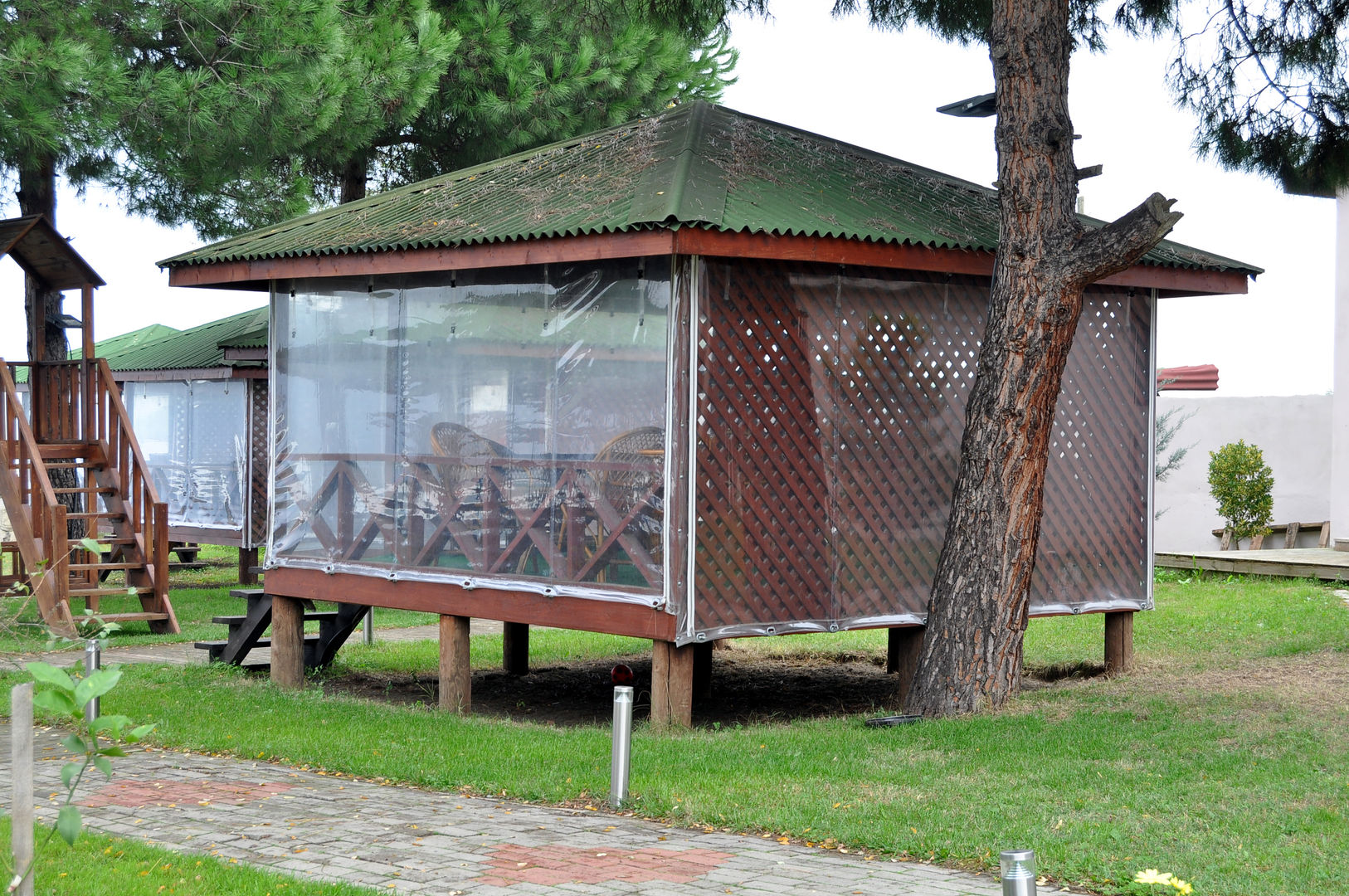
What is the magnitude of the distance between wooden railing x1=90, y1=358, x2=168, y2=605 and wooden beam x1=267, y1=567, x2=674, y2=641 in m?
4.20

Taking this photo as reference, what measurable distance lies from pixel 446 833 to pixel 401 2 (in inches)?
622

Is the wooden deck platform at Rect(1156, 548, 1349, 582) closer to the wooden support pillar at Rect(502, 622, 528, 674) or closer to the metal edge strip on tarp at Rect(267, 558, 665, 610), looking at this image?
the wooden support pillar at Rect(502, 622, 528, 674)

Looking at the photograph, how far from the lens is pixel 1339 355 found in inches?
760

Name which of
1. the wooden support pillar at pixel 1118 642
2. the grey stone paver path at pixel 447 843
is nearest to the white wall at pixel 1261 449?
the wooden support pillar at pixel 1118 642

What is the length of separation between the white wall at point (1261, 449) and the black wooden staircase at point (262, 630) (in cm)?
1422

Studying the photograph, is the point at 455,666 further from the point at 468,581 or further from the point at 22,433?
the point at 22,433

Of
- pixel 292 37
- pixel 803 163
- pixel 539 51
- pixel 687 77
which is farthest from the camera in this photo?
pixel 687 77

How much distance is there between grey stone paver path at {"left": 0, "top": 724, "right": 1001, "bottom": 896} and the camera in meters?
5.50

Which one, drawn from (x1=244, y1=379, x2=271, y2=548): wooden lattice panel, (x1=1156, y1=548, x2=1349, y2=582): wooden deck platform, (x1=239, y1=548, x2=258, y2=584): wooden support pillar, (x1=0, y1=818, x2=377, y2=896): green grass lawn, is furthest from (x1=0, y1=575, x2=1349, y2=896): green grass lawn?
(x1=239, y1=548, x2=258, y2=584): wooden support pillar

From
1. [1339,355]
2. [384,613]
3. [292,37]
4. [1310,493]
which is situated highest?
[292,37]

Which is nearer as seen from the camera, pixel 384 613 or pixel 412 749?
pixel 412 749

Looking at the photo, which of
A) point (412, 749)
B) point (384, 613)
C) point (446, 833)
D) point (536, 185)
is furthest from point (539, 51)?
point (446, 833)

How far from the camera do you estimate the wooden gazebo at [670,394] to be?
8781mm

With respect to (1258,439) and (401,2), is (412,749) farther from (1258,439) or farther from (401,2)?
(1258,439)
